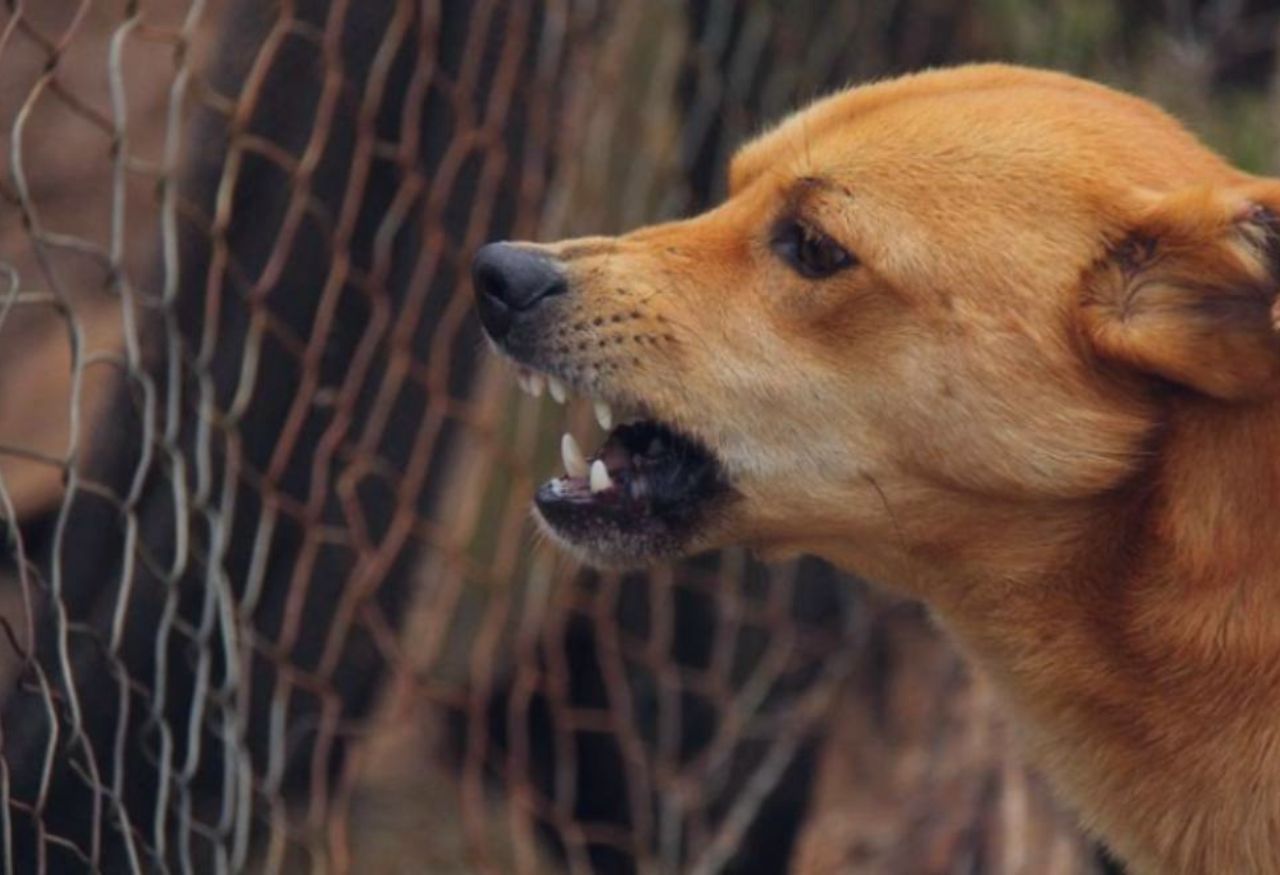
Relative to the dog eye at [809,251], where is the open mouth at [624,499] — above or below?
below

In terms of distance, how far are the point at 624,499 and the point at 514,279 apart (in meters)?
0.39

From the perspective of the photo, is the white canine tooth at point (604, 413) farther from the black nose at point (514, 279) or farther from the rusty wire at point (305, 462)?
the rusty wire at point (305, 462)


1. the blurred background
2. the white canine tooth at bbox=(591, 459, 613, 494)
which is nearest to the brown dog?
the white canine tooth at bbox=(591, 459, 613, 494)

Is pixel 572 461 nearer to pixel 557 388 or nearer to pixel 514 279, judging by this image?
pixel 557 388

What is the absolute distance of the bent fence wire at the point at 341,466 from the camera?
386 cm

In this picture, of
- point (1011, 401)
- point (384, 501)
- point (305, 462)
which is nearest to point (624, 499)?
point (1011, 401)

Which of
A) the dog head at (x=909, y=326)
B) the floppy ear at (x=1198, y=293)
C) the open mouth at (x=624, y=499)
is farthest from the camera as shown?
the open mouth at (x=624, y=499)

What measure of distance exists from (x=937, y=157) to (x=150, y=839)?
1.80 m

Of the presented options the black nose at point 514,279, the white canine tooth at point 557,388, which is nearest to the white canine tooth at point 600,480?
the white canine tooth at point 557,388

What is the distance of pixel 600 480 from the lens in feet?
11.8

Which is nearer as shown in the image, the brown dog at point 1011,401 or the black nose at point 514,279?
the brown dog at point 1011,401

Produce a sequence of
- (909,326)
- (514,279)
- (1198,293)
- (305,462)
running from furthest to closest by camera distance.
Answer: (305,462) → (514,279) → (909,326) → (1198,293)

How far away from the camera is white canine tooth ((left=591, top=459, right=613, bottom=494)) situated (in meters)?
3.60

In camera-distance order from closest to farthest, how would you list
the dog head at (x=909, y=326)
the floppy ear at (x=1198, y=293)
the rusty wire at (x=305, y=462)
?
the floppy ear at (x=1198, y=293), the dog head at (x=909, y=326), the rusty wire at (x=305, y=462)
